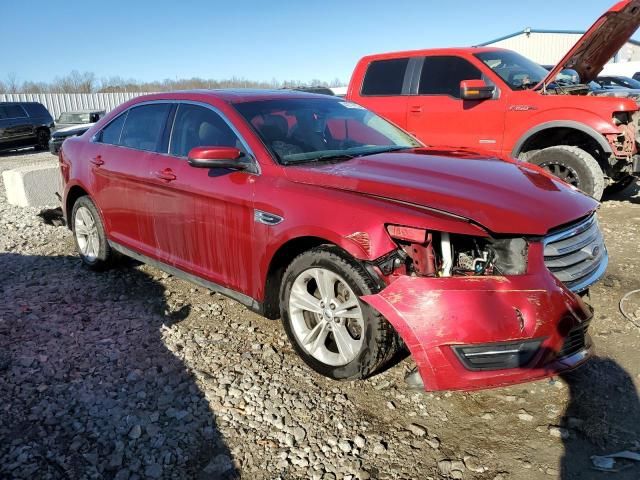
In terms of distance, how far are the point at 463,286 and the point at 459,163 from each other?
1.19 m

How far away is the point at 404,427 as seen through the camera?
264 cm

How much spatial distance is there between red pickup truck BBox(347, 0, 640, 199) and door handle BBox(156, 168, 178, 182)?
12.8 ft

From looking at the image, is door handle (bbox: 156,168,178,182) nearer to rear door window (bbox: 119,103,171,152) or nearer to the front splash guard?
rear door window (bbox: 119,103,171,152)

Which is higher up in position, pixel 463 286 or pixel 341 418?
pixel 463 286

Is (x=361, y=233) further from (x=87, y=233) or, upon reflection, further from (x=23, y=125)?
(x=23, y=125)

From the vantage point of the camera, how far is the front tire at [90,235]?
474 centimetres

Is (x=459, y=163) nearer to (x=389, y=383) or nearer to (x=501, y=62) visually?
(x=389, y=383)

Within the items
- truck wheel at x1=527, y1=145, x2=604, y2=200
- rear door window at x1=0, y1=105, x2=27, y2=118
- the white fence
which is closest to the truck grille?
truck wheel at x1=527, y1=145, x2=604, y2=200

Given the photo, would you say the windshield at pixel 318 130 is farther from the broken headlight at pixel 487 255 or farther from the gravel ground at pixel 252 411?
the gravel ground at pixel 252 411

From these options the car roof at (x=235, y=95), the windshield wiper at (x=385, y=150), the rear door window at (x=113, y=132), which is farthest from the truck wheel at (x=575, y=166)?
the rear door window at (x=113, y=132)

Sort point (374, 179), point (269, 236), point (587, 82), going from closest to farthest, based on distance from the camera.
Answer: point (374, 179) < point (269, 236) < point (587, 82)

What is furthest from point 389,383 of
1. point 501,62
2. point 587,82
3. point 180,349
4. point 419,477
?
point 587,82

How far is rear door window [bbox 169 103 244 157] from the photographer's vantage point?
354 cm

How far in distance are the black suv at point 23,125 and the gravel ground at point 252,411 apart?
1605 centimetres
